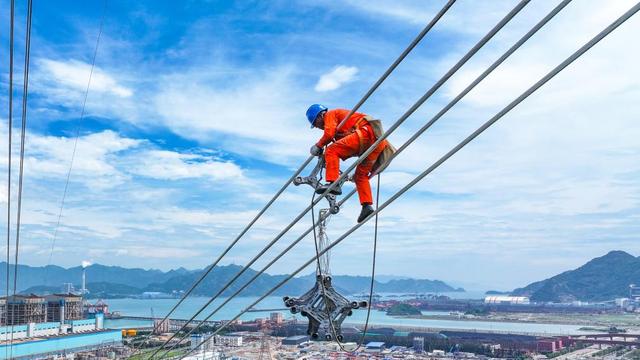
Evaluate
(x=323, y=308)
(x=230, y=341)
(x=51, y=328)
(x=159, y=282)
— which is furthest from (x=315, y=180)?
(x=159, y=282)

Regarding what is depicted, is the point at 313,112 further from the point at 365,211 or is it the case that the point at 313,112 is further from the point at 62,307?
the point at 62,307

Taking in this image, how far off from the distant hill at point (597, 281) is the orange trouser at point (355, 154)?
250ft

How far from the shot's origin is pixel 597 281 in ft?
246

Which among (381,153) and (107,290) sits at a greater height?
(381,153)

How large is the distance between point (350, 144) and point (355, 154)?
6cm

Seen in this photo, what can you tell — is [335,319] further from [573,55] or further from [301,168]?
[573,55]

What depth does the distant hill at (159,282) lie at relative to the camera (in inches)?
3317

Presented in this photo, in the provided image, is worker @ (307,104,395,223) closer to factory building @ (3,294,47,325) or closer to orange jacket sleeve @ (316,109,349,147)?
orange jacket sleeve @ (316,109,349,147)

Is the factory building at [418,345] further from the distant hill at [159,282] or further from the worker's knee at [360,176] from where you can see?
the distant hill at [159,282]

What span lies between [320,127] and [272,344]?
907 inches

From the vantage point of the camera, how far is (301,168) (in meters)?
1.72

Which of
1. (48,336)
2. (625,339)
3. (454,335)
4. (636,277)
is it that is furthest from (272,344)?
(636,277)

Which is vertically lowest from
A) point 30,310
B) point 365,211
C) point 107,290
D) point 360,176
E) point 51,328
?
point 107,290

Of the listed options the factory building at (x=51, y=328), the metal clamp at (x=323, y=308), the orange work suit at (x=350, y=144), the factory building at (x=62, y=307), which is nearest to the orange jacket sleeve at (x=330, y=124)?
the orange work suit at (x=350, y=144)
